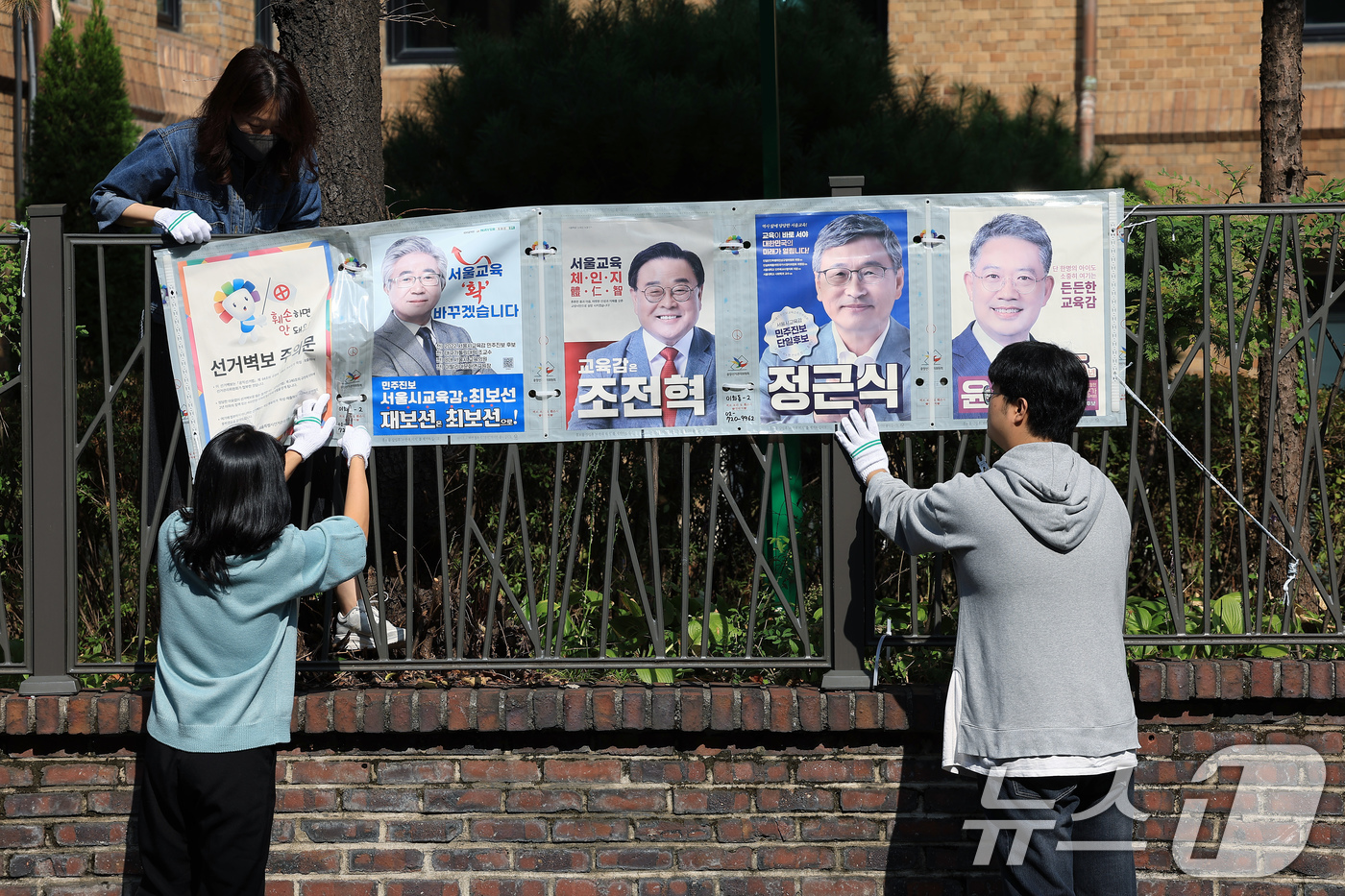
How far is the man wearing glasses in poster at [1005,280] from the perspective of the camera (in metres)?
3.50

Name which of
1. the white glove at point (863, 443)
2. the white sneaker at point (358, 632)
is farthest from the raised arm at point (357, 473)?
the white glove at point (863, 443)

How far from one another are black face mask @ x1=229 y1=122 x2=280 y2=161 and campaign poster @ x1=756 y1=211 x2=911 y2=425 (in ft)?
5.14

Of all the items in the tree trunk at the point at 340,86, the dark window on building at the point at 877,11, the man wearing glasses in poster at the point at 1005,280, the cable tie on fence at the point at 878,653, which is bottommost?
the cable tie on fence at the point at 878,653

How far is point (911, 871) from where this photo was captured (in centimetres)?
352

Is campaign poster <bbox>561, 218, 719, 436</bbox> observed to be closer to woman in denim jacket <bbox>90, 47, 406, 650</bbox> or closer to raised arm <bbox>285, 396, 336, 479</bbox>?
raised arm <bbox>285, 396, 336, 479</bbox>

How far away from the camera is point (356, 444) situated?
338 centimetres

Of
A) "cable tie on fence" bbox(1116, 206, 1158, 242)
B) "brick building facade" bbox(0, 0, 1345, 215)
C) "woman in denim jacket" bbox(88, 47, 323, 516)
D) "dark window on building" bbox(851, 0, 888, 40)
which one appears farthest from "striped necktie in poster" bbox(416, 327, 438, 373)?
"dark window on building" bbox(851, 0, 888, 40)

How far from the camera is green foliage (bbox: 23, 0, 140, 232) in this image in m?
11.3

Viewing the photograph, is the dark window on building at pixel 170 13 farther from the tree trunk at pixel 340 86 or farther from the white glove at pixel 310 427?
the white glove at pixel 310 427

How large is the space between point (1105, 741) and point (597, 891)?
1.68 m

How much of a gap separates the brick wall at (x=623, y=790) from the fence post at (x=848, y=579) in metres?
0.10

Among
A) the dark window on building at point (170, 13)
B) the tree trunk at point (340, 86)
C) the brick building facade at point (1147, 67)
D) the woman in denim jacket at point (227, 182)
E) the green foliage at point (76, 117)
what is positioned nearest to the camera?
the woman in denim jacket at point (227, 182)

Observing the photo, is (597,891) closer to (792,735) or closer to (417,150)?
(792,735)

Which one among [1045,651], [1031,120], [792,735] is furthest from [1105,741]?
[1031,120]
